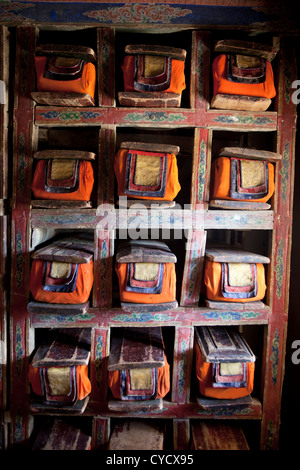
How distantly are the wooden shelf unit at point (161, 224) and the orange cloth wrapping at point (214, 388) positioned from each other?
241 millimetres

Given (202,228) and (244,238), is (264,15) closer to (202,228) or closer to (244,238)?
(202,228)

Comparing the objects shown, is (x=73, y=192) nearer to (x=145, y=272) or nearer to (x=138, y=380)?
(x=145, y=272)

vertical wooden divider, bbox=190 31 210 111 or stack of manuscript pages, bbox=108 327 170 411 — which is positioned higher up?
vertical wooden divider, bbox=190 31 210 111

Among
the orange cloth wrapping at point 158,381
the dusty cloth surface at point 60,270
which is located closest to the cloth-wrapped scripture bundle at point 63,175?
the dusty cloth surface at point 60,270

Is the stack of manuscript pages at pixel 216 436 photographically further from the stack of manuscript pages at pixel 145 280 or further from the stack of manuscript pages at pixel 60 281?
the stack of manuscript pages at pixel 60 281

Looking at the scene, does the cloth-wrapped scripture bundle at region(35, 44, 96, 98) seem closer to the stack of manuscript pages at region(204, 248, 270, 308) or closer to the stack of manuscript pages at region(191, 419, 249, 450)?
the stack of manuscript pages at region(204, 248, 270, 308)

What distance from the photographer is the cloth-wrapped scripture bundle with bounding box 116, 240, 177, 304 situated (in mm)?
2697

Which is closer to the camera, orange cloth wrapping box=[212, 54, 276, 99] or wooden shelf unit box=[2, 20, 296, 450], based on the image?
orange cloth wrapping box=[212, 54, 276, 99]

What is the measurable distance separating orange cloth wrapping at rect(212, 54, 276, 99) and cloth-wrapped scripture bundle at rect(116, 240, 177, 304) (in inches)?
69.6

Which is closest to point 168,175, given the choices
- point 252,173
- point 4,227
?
point 252,173

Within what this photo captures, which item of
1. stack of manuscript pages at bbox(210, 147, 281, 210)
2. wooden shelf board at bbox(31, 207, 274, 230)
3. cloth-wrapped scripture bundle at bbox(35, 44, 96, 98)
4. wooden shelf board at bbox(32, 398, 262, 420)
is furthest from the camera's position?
wooden shelf board at bbox(32, 398, 262, 420)

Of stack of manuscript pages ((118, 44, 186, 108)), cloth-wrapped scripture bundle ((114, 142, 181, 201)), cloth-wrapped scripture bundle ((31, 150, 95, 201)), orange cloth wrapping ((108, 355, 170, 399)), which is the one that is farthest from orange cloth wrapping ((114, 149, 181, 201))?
orange cloth wrapping ((108, 355, 170, 399))

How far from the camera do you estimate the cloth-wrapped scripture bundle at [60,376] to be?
107 inches

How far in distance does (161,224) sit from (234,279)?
0.95 meters
